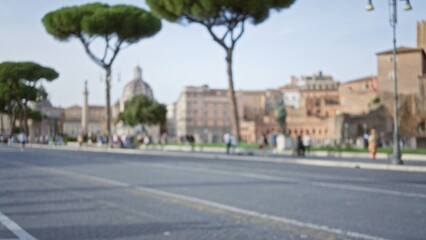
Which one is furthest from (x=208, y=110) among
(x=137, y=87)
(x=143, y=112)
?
(x=143, y=112)

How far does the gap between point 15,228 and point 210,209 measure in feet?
8.11

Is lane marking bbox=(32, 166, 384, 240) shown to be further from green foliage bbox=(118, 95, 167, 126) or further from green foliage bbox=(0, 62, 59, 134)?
green foliage bbox=(118, 95, 167, 126)

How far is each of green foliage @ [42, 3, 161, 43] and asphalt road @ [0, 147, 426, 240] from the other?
28563 mm

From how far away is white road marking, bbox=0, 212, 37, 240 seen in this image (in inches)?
219

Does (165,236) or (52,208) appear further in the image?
(52,208)

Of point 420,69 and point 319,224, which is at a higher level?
point 420,69

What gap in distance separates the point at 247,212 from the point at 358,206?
Answer: 5.28 ft

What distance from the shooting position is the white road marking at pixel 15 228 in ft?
18.2

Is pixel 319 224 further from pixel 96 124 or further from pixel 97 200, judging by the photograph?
pixel 96 124

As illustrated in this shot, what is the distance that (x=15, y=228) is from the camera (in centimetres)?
608

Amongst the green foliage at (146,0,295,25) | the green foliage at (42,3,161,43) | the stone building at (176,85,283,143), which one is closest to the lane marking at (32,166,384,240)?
the green foliage at (146,0,295,25)

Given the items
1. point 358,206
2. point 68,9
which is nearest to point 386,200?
point 358,206

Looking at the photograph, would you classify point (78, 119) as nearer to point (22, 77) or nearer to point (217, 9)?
point (22, 77)

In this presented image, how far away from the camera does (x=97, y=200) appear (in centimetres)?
859
